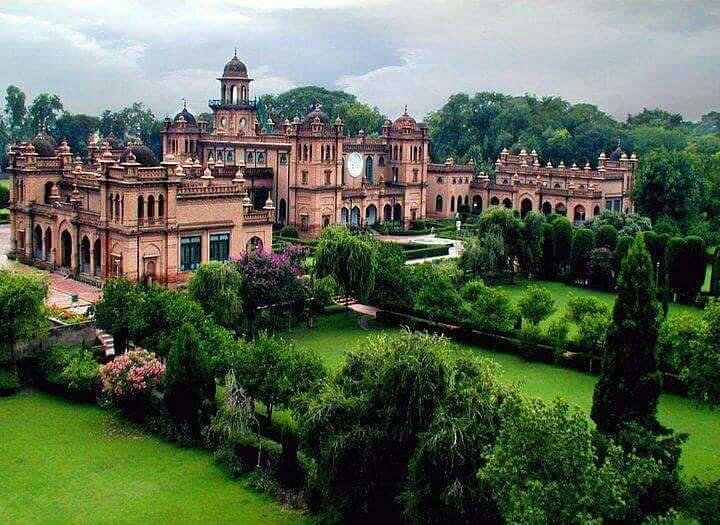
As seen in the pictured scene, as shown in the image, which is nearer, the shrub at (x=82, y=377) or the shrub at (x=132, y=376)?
the shrub at (x=132, y=376)

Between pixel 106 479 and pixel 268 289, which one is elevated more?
pixel 268 289

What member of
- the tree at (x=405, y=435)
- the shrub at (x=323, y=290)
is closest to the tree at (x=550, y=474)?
the tree at (x=405, y=435)

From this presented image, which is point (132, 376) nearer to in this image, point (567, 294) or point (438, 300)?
point (438, 300)

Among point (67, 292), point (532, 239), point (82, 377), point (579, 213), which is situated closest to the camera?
point (82, 377)

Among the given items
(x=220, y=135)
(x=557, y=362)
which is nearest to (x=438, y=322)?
(x=557, y=362)

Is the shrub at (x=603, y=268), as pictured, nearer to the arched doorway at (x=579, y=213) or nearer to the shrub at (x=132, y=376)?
the arched doorway at (x=579, y=213)

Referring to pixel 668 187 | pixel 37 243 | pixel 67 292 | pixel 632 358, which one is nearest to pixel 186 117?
pixel 37 243

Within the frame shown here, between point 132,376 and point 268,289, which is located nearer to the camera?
point 132,376
